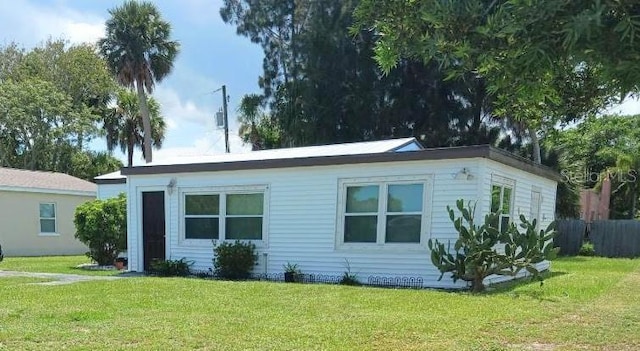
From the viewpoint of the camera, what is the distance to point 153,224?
15242 mm

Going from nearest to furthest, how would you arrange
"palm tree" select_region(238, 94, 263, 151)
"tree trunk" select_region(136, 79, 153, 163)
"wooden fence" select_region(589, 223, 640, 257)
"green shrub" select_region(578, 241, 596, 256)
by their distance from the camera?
"wooden fence" select_region(589, 223, 640, 257) < "green shrub" select_region(578, 241, 596, 256) < "tree trunk" select_region(136, 79, 153, 163) < "palm tree" select_region(238, 94, 263, 151)

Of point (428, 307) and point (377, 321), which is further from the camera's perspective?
point (428, 307)

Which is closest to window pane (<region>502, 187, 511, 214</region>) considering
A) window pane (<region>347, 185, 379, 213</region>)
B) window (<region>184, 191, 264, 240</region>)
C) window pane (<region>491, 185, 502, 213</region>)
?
window pane (<region>491, 185, 502, 213</region>)

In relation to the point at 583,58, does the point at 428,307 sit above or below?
below

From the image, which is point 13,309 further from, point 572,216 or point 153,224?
point 572,216

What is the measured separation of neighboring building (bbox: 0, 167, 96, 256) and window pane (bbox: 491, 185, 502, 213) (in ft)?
57.8

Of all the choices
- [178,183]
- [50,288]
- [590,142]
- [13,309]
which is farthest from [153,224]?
[590,142]

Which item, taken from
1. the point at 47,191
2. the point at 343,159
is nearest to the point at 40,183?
the point at 47,191

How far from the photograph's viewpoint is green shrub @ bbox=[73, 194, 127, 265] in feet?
55.0

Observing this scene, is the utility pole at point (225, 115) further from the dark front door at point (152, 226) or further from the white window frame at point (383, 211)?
the white window frame at point (383, 211)

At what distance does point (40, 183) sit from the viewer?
2305 centimetres

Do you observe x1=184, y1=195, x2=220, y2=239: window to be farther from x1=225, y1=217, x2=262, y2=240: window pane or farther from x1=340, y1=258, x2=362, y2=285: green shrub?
x1=340, y1=258, x2=362, y2=285: green shrub

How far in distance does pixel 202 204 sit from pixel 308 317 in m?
7.58

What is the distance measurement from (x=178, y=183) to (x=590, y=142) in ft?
98.8
